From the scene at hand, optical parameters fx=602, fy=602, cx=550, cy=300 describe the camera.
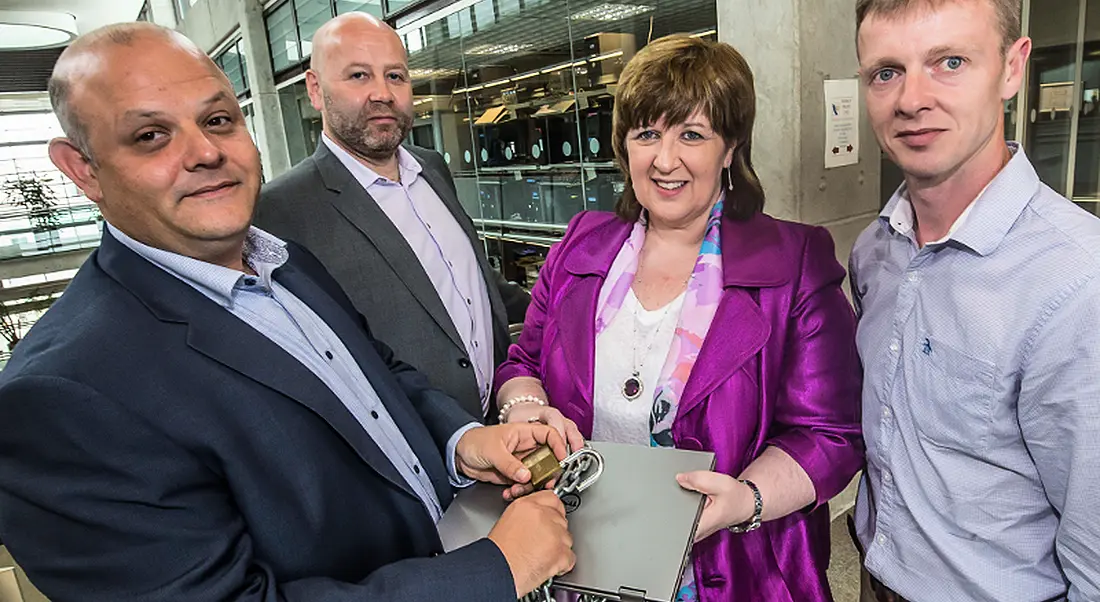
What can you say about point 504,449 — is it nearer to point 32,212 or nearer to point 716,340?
point 716,340

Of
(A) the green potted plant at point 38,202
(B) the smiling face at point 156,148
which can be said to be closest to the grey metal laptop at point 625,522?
(B) the smiling face at point 156,148

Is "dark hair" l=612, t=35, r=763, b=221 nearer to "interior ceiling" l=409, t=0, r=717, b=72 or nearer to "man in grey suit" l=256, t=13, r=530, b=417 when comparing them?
"man in grey suit" l=256, t=13, r=530, b=417

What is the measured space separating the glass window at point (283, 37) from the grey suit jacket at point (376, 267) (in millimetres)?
7169

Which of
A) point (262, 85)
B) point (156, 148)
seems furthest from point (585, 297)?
point (262, 85)

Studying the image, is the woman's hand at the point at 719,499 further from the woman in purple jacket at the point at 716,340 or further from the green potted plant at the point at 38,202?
the green potted plant at the point at 38,202

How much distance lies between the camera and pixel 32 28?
19.7ft

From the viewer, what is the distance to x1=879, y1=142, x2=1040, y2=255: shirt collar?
3.34 feet

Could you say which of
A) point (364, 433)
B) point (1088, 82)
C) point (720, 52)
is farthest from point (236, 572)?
point (1088, 82)

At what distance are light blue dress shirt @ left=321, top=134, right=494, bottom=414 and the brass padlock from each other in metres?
1.01

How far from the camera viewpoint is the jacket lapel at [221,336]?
3.28 feet

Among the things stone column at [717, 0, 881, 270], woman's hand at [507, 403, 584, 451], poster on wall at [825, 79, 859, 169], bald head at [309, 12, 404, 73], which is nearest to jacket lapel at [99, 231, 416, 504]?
woman's hand at [507, 403, 584, 451]

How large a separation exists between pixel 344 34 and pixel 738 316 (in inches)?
72.1

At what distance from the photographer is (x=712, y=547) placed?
4.50ft

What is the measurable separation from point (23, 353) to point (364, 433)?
531mm
